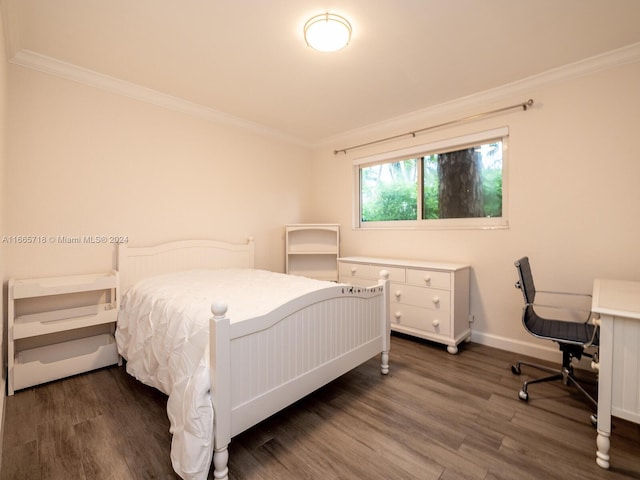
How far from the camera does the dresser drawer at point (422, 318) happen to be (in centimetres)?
269

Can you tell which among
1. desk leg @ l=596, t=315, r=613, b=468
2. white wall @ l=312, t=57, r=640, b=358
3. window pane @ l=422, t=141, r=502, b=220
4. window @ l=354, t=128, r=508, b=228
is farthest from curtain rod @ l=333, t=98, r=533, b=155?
desk leg @ l=596, t=315, r=613, b=468

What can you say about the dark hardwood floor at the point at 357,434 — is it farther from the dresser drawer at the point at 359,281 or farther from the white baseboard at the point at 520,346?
the dresser drawer at the point at 359,281

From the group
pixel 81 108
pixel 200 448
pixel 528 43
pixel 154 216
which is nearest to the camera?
pixel 200 448

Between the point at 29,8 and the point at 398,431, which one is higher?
the point at 29,8

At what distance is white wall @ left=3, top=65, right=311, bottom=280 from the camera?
223 cm

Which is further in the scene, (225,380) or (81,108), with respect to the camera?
(81,108)

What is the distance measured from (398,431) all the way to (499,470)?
1.58 ft

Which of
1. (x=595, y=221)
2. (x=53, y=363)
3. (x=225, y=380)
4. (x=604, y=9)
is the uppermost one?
(x=604, y=9)

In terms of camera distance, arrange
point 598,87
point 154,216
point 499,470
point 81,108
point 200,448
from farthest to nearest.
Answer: point 154,216 < point 81,108 < point 598,87 < point 499,470 < point 200,448

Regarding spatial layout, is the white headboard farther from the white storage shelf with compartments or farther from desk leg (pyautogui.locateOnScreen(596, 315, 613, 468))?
desk leg (pyautogui.locateOnScreen(596, 315, 613, 468))

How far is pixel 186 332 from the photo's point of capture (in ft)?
5.09

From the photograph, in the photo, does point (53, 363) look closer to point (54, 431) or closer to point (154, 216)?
point (54, 431)

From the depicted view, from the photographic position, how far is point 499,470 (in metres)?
1.37

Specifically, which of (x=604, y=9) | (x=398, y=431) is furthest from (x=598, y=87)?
(x=398, y=431)
